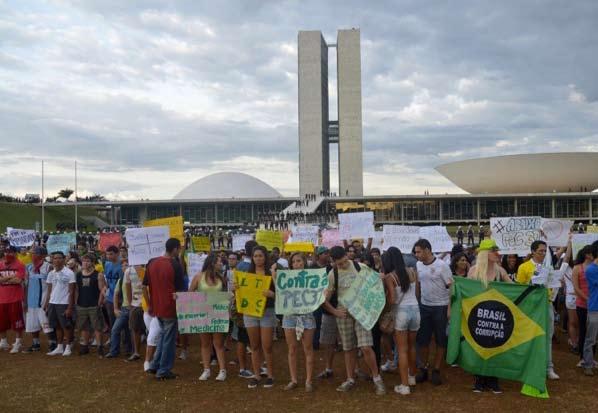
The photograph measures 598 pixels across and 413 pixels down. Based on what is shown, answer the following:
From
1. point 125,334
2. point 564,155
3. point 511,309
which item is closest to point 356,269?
point 511,309

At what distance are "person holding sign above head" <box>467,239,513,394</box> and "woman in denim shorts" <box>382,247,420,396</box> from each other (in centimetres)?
84

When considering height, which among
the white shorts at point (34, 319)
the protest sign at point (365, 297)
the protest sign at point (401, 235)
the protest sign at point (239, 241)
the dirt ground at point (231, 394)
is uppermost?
the protest sign at point (401, 235)

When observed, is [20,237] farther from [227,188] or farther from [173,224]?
[227,188]

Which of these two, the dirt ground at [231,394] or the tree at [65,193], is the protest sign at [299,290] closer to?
the dirt ground at [231,394]

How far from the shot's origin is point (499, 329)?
6.28 metres

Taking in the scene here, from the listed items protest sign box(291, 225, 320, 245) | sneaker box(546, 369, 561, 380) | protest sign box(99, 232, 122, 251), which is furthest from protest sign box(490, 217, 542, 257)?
protest sign box(99, 232, 122, 251)

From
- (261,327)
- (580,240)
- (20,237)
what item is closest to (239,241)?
(20,237)

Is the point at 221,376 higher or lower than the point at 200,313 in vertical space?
lower

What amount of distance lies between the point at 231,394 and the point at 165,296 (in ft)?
4.87

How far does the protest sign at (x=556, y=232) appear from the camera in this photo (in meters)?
10.8

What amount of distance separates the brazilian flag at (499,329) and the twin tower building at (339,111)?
6747 cm

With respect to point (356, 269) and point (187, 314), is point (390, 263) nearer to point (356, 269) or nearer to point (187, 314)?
point (356, 269)

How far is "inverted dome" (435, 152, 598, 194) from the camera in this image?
2726 inches

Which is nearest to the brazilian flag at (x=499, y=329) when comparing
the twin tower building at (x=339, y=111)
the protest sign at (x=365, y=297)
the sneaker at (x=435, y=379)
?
the sneaker at (x=435, y=379)
